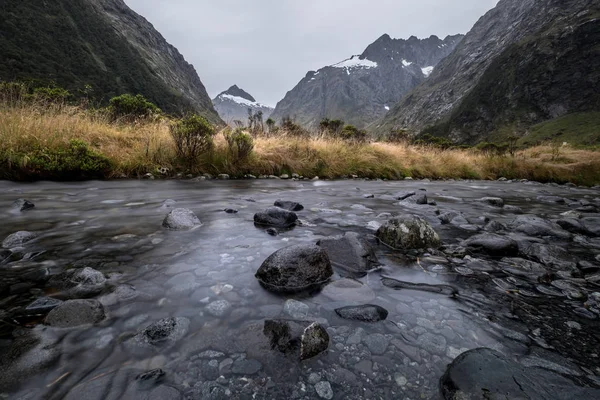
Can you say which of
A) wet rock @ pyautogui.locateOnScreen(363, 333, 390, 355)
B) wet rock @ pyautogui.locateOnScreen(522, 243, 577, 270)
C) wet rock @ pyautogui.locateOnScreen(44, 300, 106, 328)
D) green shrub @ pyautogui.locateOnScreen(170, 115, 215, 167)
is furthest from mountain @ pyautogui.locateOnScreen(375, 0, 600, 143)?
wet rock @ pyautogui.locateOnScreen(44, 300, 106, 328)

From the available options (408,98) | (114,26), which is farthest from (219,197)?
(408,98)

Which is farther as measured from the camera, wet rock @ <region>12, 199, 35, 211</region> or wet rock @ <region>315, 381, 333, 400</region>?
wet rock @ <region>12, 199, 35, 211</region>

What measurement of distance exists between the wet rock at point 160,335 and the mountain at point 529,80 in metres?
117

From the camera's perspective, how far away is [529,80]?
99312 millimetres

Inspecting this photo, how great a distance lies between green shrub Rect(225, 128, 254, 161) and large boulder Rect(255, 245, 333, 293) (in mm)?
8568

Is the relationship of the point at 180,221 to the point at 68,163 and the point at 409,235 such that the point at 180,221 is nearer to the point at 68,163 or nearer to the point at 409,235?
the point at 409,235

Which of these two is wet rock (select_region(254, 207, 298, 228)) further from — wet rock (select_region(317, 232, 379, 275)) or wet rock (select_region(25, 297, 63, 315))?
wet rock (select_region(25, 297, 63, 315))

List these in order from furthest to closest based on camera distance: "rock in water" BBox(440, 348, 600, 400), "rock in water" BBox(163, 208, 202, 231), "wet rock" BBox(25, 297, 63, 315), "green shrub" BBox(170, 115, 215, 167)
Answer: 1. "green shrub" BBox(170, 115, 215, 167)
2. "rock in water" BBox(163, 208, 202, 231)
3. "wet rock" BBox(25, 297, 63, 315)
4. "rock in water" BBox(440, 348, 600, 400)

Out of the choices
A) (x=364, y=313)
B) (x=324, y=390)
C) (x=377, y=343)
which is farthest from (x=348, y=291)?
(x=324, y=390)

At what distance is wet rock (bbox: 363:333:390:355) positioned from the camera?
145 centimetres

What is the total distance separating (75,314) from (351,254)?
208cm

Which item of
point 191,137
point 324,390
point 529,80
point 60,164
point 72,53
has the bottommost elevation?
point 324,390

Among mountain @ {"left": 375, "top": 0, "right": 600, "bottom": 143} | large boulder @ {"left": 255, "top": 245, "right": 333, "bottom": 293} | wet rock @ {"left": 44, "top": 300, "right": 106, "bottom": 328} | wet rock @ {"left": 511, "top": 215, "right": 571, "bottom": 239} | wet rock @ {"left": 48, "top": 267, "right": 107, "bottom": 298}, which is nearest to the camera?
wet rock @ {"left": 44, "top": 300, "right": 106, "bottom": 328}

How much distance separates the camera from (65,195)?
5.65 metres
